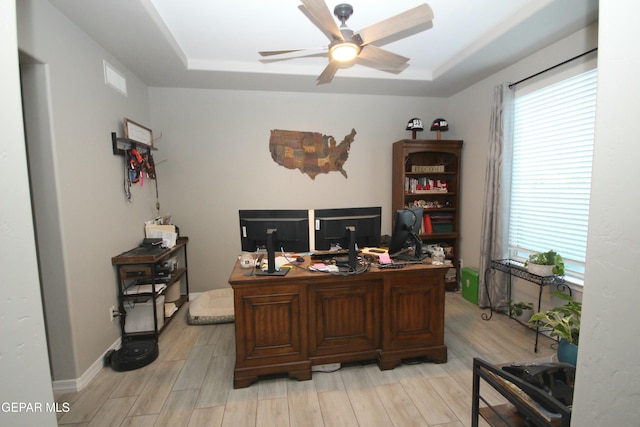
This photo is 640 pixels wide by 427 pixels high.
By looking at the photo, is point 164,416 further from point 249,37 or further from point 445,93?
point 445,93

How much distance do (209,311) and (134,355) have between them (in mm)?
853

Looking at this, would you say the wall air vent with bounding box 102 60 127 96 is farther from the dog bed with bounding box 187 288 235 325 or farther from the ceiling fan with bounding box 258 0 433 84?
the dog bed with bounding box 187 288 235 325

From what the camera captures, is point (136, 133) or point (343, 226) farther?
point (136, 133)

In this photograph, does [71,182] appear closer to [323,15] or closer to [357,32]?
[323,15]

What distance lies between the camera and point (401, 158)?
3.79 metres

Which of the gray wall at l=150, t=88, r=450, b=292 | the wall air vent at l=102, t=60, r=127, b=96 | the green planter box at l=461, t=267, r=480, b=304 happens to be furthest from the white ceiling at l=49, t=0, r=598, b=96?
the green planter box at l=461, t=267, r=480, b=304

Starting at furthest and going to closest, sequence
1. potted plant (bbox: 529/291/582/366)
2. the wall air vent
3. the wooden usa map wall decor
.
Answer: the wooden usa map wall decor, the wall air vent, potted plant (bbox: 529/291/582/366)

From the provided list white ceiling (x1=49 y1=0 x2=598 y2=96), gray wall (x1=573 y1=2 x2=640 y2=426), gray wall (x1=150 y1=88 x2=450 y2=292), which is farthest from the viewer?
gray wall (x1=150 y1=88 x2=450 y2=292)

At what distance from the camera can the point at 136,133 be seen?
9.41ft

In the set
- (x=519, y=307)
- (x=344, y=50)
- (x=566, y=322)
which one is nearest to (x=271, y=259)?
(x=344, y=50)

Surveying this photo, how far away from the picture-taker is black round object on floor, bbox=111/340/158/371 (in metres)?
2.24

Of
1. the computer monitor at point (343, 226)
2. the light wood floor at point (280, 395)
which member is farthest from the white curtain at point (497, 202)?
the computer monitor at point (343, 226)

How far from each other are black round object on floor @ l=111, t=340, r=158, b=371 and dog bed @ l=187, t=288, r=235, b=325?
56 centimetres

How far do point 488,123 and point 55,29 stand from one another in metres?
4.23
